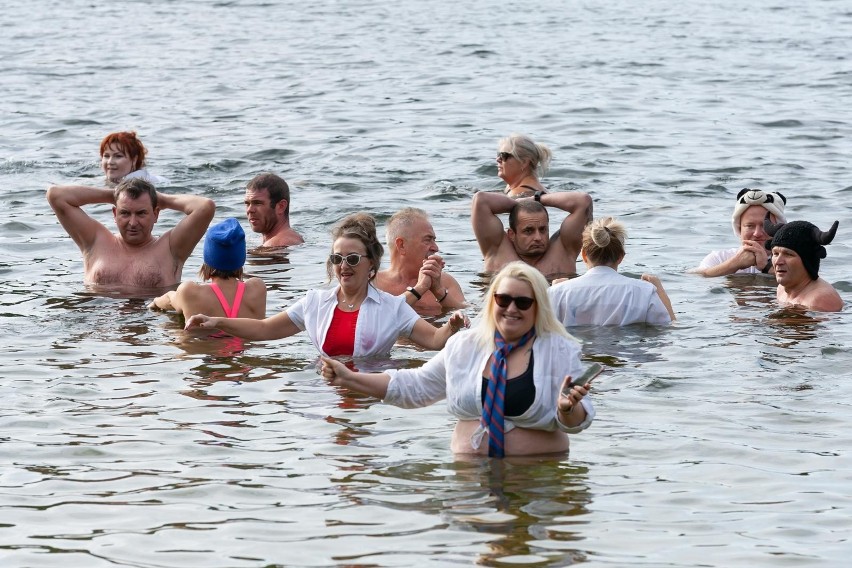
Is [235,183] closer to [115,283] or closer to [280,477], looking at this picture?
[115,283]

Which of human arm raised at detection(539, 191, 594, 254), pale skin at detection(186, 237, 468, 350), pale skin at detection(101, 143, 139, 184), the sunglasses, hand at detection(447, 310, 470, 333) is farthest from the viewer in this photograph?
pale skin at detection(101, 143, 139, 184)

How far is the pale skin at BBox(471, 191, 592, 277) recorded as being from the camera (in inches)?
537

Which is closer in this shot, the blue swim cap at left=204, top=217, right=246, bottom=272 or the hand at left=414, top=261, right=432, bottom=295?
the blue swim cap at left=204, top=217, right=246, bottom=272

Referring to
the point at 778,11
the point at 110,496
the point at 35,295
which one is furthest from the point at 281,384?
the point at 778,11

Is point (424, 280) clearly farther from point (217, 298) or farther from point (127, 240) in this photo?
point (127, 240)

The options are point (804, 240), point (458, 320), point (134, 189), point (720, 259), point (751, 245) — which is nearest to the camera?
point (458, 320)

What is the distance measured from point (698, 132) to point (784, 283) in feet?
36.8

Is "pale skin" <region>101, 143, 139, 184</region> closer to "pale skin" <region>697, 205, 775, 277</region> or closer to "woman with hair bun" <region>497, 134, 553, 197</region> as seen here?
"woman with hair bun" <region>497, 134, 553, 197</region>

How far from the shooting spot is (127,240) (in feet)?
43.5

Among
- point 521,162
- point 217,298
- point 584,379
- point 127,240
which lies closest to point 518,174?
point 521,162

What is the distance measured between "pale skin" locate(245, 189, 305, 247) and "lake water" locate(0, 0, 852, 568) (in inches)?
15.8

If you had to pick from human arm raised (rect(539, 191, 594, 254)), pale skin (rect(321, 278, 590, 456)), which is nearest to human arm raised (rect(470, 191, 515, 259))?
Answer: human arm raised (rect(539, 191, 594, 254))

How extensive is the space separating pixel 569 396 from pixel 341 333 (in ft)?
10.7

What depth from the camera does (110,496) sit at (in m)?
7.91
